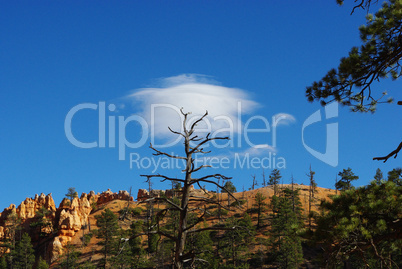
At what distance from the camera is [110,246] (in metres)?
69.6

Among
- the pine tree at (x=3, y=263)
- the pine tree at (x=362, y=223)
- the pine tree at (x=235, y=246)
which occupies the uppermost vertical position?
the pine tree at (x=362, y=223)

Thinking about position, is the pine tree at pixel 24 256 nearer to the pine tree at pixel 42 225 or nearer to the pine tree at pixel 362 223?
the pine tree at pixel 42 225

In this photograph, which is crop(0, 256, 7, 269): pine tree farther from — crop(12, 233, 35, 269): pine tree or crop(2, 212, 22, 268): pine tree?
crop(2, 212, 22, 268): pine tree

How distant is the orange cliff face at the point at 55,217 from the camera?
290 feet

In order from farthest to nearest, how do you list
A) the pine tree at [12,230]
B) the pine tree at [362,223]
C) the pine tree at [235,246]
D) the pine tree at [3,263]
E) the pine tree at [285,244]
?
the pine tree at [12,230] < the pine tree at [3,263] < the pine tree at [235,246] < the pine tree at [285,244] < the pine tree at [362,223]

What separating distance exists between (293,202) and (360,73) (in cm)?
7359

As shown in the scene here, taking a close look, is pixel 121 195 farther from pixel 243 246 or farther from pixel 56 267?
pixel 243 246

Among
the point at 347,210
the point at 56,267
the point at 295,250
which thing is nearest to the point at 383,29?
the point at 347,210

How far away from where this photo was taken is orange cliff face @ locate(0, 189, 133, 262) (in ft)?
290

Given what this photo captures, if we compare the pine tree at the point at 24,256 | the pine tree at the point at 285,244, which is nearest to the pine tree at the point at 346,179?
the pine tree at the point at 285,244

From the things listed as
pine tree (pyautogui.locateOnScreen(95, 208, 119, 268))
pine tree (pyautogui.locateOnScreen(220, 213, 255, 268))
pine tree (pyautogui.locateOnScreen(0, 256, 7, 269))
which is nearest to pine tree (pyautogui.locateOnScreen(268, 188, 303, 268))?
pine tree (pyautogui.locateOnScreen(220, 213, 255, 268))

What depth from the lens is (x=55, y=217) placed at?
10225cm

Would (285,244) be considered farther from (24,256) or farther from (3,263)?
(3,263)

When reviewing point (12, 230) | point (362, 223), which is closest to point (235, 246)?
point (362, 223)
